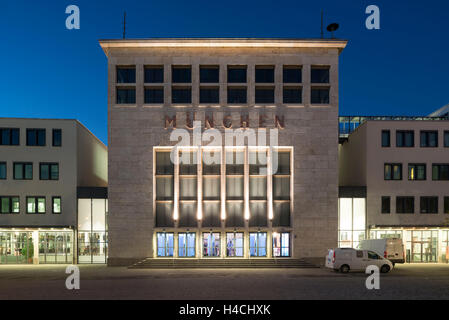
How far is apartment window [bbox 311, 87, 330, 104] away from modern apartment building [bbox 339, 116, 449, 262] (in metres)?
5.37

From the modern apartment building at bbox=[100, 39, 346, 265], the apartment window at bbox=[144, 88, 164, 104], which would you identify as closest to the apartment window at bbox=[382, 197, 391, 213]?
the modern apartment building at bbox=[100, 39, 346, 265]

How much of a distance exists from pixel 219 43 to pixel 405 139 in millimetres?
21250

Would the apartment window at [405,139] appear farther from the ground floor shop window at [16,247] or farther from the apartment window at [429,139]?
the ground floor shop window at [16,247]

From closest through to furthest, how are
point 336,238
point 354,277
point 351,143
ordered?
1. point 354,277
2. point 336,238
3. point 351,143

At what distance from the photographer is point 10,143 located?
38.4 m

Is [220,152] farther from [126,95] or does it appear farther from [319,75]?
[319,75]

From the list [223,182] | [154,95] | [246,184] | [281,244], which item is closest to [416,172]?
[281,244]

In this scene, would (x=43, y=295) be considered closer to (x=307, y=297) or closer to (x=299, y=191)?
(x=307, y=297)

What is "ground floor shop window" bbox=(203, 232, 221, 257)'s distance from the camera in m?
37.3

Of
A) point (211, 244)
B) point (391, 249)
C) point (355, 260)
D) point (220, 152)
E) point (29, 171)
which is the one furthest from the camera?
point (29, 171)

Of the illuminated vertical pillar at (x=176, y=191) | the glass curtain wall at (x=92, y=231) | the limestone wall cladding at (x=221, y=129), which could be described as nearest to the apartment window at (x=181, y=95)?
the limestone wall cladding at (x=221, y=129)

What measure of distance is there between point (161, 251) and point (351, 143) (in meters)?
23.9

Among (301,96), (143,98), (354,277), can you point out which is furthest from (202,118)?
(354,277)

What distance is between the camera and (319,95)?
38.4 metres
